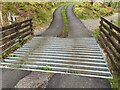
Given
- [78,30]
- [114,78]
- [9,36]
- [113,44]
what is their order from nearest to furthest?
[114,78] → [113,44] → [9,36] → [78,30]

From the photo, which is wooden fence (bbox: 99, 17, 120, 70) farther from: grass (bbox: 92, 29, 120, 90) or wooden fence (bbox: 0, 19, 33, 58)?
wooden fence (bbox: 0, 19, 33, 58)

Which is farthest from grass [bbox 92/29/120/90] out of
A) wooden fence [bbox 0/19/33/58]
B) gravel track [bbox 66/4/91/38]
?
gravel track [bbox 66/4/91/38]

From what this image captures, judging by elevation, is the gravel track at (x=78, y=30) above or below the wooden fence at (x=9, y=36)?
below

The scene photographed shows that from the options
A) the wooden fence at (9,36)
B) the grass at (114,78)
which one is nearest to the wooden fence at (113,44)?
the grass at (114,78)

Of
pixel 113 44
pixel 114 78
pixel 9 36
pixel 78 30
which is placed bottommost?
pixel 114 78

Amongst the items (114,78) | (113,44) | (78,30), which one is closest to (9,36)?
(113,44)

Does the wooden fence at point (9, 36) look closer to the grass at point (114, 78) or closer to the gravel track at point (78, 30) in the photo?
the gravel track at point (78, 30)

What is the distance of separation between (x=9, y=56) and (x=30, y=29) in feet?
9.93

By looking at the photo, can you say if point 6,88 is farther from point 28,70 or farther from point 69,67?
point 69,67

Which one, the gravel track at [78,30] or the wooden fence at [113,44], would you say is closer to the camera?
the wooden fence at [113,44]

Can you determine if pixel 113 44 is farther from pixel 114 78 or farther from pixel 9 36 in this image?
pixel 9 36

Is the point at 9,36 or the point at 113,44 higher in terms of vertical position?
the point at 9,36

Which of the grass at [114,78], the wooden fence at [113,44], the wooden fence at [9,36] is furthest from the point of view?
the wooden fence at [9,36]

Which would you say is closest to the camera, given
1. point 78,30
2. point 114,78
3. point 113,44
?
point 114,78
